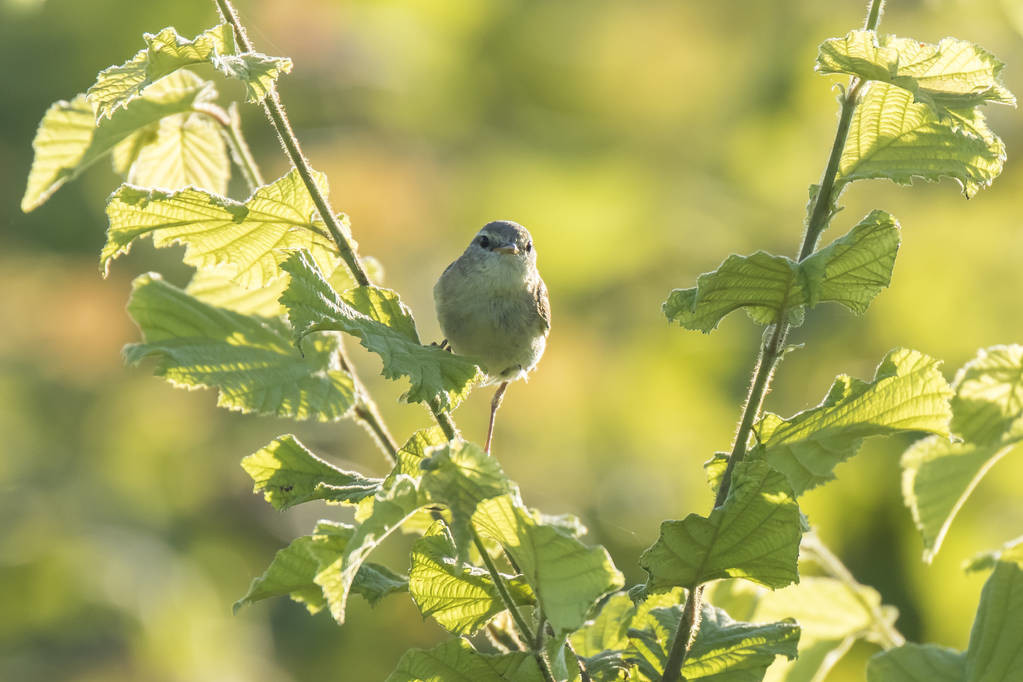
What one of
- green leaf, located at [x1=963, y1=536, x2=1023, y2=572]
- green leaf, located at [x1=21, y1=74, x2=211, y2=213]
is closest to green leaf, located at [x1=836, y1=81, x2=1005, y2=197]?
green leaf, located at [x1=963, y1=536, x2=1023, y2=572]

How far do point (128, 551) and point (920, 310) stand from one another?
181 inches

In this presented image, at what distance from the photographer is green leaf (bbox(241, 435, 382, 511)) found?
4.83 ft

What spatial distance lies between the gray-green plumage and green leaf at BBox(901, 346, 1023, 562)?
42.1 inches

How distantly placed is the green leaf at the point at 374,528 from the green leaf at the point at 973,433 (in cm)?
88

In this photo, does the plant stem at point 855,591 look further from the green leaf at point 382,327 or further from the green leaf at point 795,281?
the green leaf at point 382,327

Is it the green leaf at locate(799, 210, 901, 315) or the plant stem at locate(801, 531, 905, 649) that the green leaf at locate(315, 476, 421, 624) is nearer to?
the green leaf at locate(799, 210, 901, 315)

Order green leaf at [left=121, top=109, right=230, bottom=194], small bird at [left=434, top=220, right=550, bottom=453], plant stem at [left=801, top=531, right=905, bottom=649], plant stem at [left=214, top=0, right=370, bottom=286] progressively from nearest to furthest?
1. plant stem at [left=214, top=0, right=370, bottom=286]
2. plant stem at [left=801, top=531, right=905, bottom=649]
3. green leaf at [left=121, top=109, right=230, bottom=194]
4. small bird at [left=434, top=220, right=550, bottom=453]

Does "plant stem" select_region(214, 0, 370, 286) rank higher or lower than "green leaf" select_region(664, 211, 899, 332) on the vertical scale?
higher

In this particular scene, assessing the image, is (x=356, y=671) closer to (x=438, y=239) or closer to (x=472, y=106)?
(x=438, y=239)

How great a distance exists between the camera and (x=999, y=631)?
150 cm

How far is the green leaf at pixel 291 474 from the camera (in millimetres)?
1474

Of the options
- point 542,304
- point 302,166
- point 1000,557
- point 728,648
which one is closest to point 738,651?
point 728,648

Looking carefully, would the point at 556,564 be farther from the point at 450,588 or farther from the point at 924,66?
the point at 924,66

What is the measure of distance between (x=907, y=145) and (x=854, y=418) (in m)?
0.38
